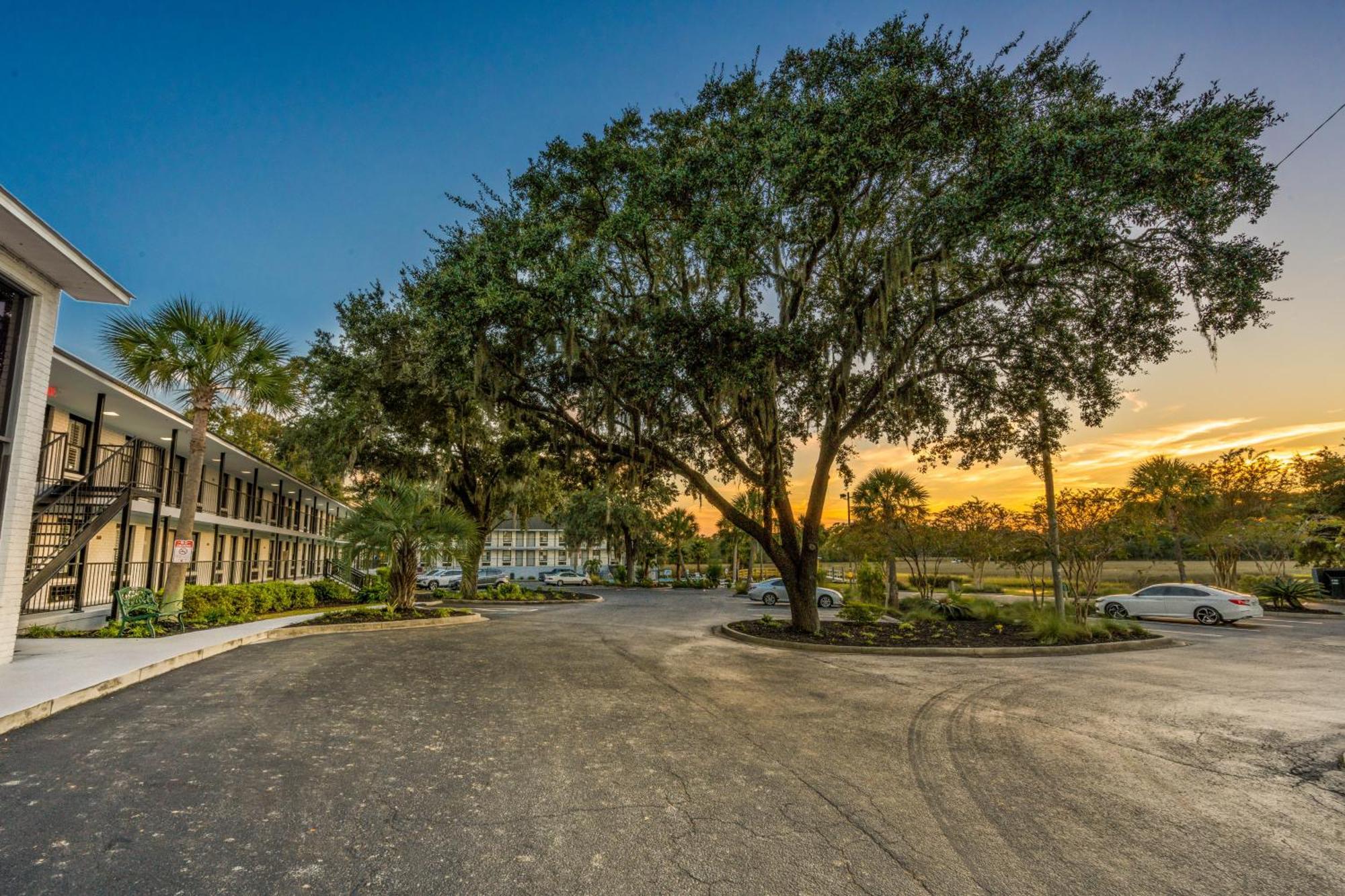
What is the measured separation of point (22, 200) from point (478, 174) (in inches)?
295

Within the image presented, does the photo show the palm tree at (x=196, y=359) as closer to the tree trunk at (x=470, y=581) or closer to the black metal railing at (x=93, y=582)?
the black metal railing at (x=93, y=582)

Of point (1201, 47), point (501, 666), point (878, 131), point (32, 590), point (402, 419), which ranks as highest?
point (1201, 47)

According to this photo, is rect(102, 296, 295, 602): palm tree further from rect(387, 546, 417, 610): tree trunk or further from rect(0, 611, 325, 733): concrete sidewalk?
rect(387, 546, 417, 610): tree trunk

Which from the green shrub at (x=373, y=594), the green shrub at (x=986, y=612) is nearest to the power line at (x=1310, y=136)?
the green shrub at (x=986, y=612)

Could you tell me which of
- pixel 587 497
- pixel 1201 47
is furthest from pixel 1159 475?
pixel 587 497

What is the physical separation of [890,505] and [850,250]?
607 inches

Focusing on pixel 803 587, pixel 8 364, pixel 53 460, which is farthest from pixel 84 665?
pixel 803 587

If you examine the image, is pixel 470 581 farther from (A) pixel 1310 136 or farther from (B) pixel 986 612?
(A) pixel 1310 136

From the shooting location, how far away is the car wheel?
1953 cm

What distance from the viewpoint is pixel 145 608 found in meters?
11.7

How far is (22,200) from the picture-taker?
24.6ft

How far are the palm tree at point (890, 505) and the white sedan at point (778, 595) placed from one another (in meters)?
2.11

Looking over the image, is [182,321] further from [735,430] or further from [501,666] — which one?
[735,430]

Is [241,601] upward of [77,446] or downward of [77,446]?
downward
